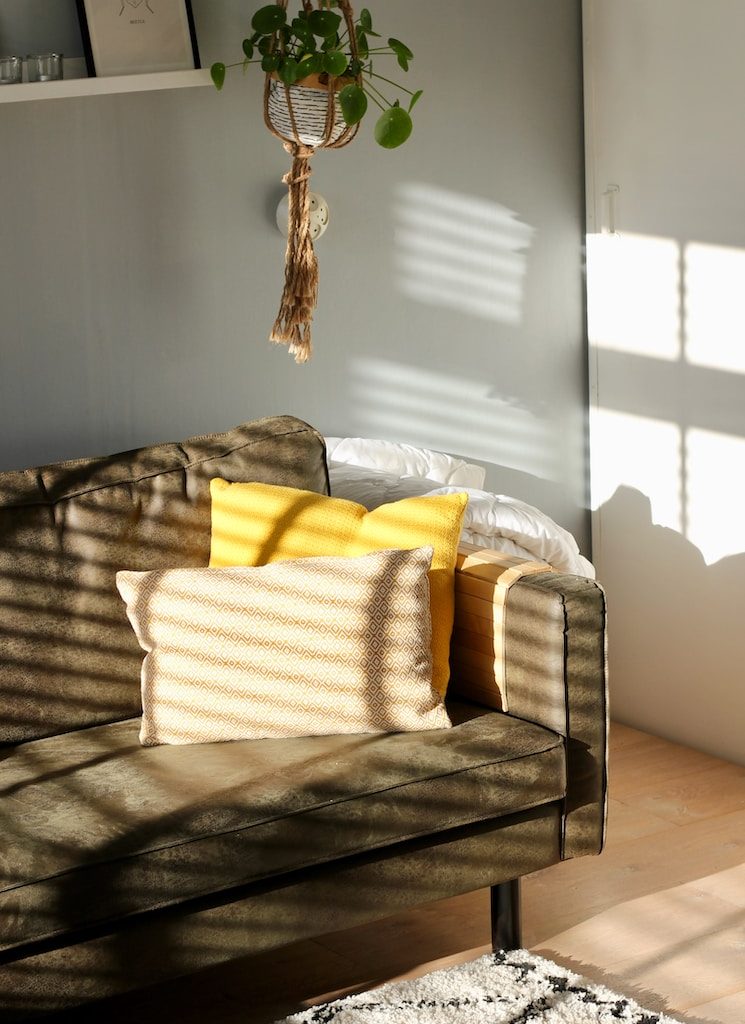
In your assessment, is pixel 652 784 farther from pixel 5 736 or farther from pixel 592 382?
pixel 5 736

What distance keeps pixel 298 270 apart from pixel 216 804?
53.8 inches

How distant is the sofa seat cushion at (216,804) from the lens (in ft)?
6.01

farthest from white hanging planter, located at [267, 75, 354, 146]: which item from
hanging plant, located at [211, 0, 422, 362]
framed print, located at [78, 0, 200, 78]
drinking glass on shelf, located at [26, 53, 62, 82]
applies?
drinking glass on shelf, located at [26, 53, 62, 82]

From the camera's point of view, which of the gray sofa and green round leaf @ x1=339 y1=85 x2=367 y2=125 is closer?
the gray sofa

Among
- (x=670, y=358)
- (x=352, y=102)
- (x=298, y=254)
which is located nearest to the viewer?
(x=352, y=102)

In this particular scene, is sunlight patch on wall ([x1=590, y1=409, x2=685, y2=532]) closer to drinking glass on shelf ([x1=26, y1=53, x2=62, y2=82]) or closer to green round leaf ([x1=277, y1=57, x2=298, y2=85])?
green round leaf ([x1=277, y1=57, x2=298, y2=85])

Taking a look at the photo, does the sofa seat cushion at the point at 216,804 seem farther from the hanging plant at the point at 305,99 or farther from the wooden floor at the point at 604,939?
the hanging plant at the point at 305,99

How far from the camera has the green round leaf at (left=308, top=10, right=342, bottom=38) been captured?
8.97 feet

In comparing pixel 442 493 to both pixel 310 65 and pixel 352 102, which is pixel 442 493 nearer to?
pixel 352 102

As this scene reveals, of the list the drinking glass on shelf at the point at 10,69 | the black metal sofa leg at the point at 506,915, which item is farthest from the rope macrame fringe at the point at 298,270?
the black metal sofa leg at the point at 506,915

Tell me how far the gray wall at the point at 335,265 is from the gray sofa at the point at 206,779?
474 mm

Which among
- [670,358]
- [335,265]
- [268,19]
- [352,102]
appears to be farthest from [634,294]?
[268,19]

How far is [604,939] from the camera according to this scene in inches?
95.7

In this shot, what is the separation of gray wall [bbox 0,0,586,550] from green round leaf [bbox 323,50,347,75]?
375 mm
